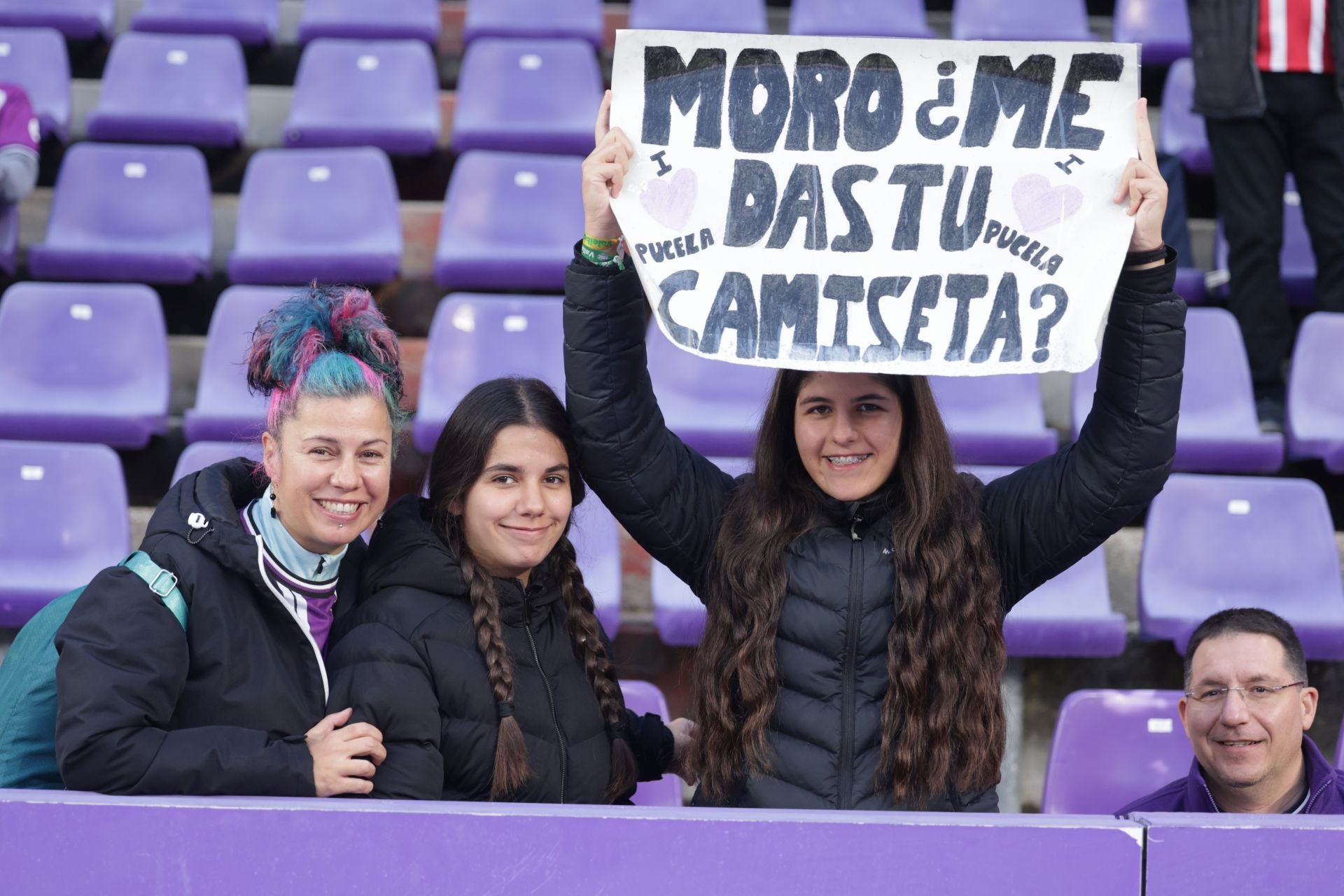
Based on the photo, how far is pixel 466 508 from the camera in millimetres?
1905

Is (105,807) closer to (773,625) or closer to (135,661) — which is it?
(135,661)

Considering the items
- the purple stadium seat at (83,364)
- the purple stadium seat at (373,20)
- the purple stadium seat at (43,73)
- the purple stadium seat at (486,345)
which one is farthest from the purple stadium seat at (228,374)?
the purple stadium seat at (373,20)

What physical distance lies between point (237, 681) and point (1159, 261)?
1.27 metres

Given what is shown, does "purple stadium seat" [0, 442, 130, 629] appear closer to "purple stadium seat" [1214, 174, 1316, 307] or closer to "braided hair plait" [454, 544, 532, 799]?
"braided hair plait" [454, 544, 532, 799]

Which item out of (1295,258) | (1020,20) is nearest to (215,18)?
(1020,20)

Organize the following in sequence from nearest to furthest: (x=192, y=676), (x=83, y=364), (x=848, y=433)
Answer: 1. (x=192, y=676)
2. (x=848, y=433)
3. (x=83, y=364)

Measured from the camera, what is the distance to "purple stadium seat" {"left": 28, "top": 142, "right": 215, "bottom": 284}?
4.42m

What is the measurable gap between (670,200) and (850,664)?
2.19ft

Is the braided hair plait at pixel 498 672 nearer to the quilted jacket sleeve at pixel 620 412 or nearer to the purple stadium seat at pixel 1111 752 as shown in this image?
the quilted jacket sleeve at pixel 620 412

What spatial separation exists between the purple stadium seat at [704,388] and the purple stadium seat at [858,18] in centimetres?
185

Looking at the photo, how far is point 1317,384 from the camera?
3.90 meters

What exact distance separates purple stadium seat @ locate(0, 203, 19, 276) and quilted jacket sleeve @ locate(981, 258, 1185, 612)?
3.55 meters

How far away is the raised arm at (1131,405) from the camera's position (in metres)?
1.86

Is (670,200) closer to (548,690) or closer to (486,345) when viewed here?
(548,690)
